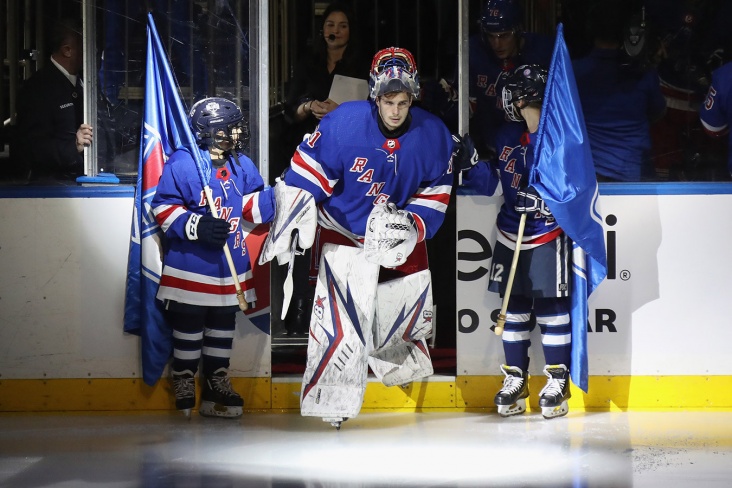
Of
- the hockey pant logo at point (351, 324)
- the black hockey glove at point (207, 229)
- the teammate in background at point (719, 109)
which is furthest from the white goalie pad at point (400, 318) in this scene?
the teammate in background at point (719, 109)

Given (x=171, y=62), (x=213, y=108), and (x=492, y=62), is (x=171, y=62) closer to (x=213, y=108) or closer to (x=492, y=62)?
(x=213, y=108)

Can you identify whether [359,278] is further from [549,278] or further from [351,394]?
[549,278]

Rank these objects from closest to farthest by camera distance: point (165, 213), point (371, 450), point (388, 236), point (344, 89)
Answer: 1. point (371, 450)
2. point (388, 236)
3. point (165, 213)
4. point (344, 89)

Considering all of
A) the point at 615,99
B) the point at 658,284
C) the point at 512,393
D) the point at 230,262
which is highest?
the point at 615,99

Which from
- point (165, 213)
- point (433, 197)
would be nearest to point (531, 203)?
point (433, 197)

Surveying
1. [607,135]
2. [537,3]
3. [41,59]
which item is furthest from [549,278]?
[41,59]

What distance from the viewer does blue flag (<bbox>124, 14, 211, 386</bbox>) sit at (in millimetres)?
5035

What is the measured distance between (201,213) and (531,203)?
1275mm

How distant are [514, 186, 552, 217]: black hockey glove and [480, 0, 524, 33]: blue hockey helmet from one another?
2.28 ft

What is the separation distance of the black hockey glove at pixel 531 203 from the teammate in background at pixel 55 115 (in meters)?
1.74

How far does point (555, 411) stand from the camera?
5.00 m

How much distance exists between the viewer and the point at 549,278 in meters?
4.97

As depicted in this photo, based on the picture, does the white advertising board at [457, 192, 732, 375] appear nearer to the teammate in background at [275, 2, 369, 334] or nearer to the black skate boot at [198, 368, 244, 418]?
the teammate in background at [275, 2, 369, 334]

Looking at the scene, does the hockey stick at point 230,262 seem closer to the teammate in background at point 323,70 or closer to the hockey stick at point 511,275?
the teammate in background at point 323,70
